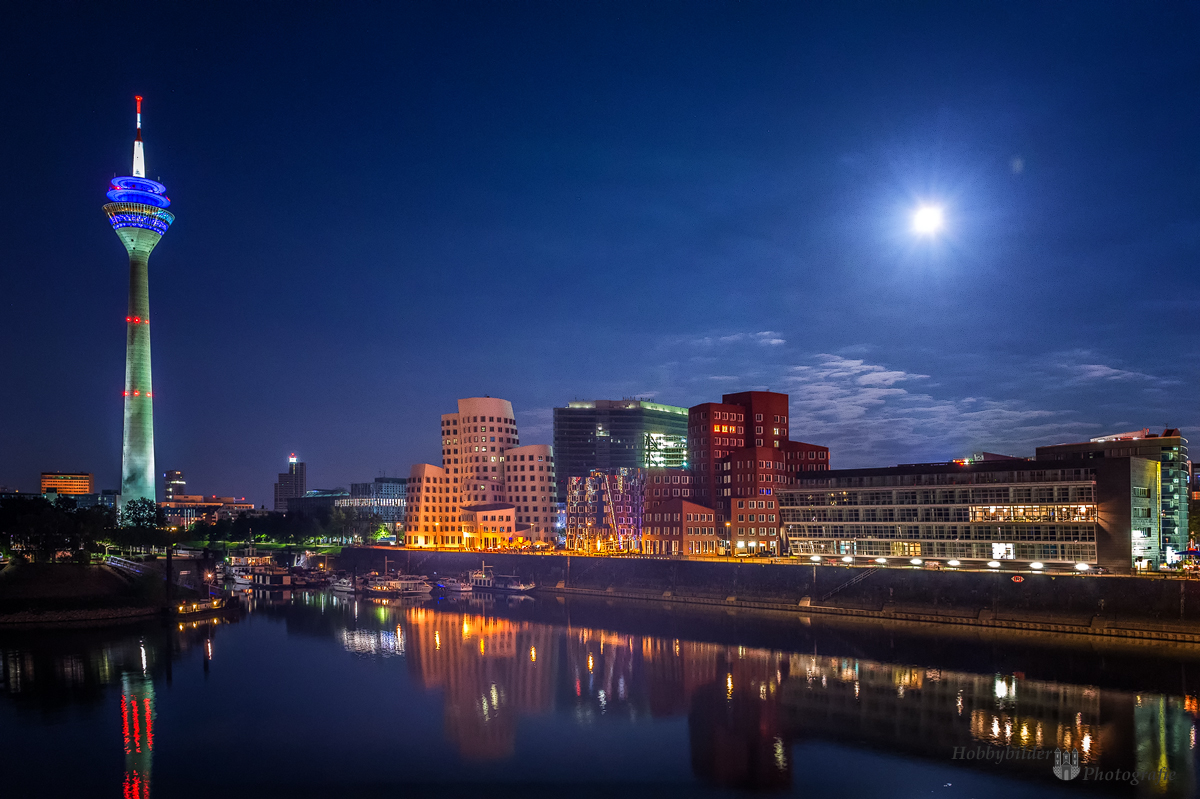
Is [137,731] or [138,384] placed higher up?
[138,384]

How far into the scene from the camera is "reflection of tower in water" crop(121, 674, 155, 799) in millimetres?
36406

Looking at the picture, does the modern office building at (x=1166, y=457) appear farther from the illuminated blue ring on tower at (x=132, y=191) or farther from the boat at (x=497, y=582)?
the illuminated blue ring on tower at (x=132, y=191)

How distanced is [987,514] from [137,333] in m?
141

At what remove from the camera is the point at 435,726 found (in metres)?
45.3

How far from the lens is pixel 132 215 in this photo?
152 m

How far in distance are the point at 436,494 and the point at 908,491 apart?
99.9 metres

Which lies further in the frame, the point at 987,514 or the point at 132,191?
the point at 132,191

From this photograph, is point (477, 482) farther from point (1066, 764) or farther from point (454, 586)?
point (1066, 764)

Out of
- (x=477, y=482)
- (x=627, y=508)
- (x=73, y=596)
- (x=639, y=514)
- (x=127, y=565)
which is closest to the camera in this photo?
(x=73, y=596)

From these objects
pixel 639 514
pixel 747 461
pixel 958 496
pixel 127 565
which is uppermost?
pixel 747 461

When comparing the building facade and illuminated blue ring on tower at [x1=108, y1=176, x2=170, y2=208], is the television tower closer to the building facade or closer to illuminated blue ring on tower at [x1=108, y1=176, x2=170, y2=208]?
illuminated blue ring on tower at [x1=108, y1=176, x2=170, y2=208]

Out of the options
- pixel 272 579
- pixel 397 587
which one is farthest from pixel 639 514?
pixel 272 579

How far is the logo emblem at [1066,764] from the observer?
3559 cm

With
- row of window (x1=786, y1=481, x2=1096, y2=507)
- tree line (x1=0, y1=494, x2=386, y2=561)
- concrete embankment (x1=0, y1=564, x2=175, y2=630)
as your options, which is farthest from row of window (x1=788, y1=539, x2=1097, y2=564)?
tree line (x1=0, y1=494, x2=386, y2=561)
